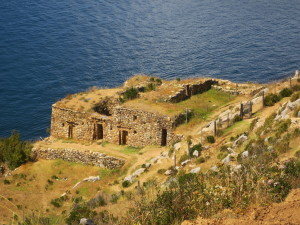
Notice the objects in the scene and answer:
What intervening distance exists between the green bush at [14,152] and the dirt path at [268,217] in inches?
1367

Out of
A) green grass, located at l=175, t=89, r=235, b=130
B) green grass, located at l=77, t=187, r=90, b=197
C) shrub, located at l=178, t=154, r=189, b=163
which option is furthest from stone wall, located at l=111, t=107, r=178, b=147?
green grass, located at l=77, t=187, r=90, b=197

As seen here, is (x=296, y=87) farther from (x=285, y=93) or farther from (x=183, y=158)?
(x=183, y=158)

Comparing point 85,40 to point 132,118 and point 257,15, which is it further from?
point 132,118

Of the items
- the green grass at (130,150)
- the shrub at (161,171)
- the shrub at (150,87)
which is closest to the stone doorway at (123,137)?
the green grass at (130,150)

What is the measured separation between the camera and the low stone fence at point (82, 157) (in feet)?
149

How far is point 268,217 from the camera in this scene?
53.7 ft

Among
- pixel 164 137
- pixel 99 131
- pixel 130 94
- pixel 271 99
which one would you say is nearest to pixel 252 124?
pixel 271 99

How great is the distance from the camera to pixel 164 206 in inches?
712

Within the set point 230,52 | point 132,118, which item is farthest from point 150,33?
point 132,118

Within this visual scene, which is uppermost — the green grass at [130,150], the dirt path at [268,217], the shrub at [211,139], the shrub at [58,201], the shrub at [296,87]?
the dirt path at [268,217]

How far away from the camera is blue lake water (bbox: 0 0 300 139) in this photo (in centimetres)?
7606

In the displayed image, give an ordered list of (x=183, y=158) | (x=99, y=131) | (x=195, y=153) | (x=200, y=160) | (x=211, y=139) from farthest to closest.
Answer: (x=99, y=131) < (x=211, y=139) < (x=183, y=158) < (x=195, y=153) < (x=200, y=160)

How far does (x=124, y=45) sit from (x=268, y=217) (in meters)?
78.1

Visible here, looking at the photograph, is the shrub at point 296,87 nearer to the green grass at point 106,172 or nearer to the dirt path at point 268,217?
the green grass at point 106,172
